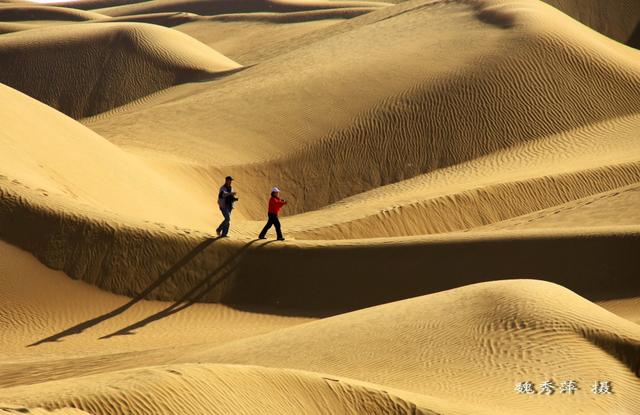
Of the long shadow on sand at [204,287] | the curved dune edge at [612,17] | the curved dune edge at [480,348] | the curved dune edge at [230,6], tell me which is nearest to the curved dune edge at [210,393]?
the curved dune edge at [480,348]

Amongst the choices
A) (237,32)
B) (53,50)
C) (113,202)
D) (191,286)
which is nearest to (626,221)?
(191,286)

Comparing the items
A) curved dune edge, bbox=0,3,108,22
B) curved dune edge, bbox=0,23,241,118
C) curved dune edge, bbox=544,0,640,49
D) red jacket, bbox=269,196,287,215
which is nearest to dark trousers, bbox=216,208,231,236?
red jacket, bbox=269,196,287,215

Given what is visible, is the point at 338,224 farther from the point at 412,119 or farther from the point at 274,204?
the point at 412,119

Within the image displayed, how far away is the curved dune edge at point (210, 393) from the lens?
29.9 ft

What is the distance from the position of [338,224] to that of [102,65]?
25435 mm

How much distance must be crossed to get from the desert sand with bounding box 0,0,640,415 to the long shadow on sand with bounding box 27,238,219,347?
0.10 feet

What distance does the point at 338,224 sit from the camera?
80.0 feet

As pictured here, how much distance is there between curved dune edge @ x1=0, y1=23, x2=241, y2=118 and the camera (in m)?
45.9

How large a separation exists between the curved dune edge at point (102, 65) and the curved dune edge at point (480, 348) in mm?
31783

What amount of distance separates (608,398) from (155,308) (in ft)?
27.4

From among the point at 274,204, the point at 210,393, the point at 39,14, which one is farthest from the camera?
the point at 39,14

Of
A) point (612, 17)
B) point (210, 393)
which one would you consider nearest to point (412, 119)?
point (210, 393)

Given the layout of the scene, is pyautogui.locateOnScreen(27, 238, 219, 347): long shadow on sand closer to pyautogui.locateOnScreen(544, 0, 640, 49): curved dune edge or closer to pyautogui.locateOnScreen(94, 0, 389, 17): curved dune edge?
pyautogui.locateOnScreen(544, 0, 640, 49): curved dune edge

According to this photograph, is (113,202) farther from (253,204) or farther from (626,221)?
(626,221)
